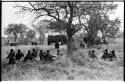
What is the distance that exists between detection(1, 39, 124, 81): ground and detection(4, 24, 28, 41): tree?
2.07ft

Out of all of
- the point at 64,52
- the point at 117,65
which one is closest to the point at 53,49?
the point at 64,52

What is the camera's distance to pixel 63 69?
877cm

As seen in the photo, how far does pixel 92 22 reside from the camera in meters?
12.6

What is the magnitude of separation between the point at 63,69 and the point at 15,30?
3.06 metres

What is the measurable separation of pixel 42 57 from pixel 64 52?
1774 mm

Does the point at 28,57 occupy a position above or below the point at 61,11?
below

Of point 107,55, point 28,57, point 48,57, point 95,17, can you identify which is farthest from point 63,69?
point 95,17

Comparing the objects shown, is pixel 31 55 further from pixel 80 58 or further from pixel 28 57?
pixel 80 58

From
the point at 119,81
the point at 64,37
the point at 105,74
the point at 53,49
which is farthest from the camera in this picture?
the point at 64,37

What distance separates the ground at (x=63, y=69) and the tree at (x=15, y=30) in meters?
0.63

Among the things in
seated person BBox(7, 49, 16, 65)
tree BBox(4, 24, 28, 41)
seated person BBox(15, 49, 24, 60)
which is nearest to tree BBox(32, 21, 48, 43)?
tree BBox(4, 24, 28, 41)

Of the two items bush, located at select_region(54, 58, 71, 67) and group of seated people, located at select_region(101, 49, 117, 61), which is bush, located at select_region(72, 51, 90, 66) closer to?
bush, located at select_region(54, 58, 71, 67)

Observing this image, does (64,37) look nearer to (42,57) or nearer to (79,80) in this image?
(42,57)

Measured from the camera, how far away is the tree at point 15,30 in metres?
9.19
